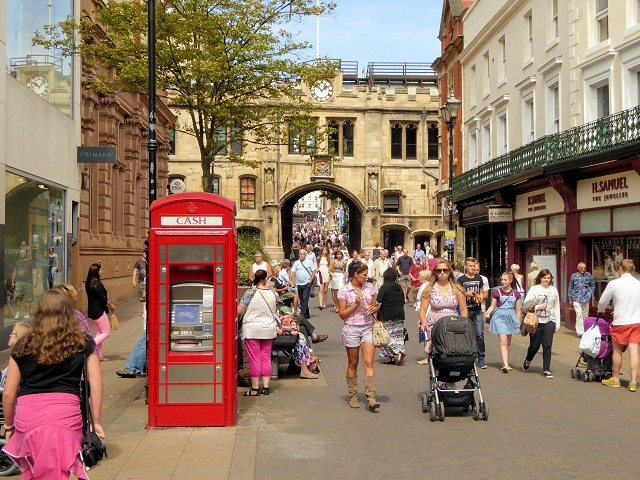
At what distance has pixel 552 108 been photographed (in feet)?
79.7

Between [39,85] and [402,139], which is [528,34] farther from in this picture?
[402,139]

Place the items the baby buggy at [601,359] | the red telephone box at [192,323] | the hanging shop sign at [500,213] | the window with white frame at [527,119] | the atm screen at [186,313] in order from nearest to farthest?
the red telephone box at [192,323]
the atm screen at [186,313]
the baby buggy at [601,359]
the window with white frame at [527,119]
the hanging shop sign at [500,213]

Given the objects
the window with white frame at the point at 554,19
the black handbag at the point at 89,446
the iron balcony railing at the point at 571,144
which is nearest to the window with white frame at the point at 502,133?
the iron balcony railing at the point at 571,144

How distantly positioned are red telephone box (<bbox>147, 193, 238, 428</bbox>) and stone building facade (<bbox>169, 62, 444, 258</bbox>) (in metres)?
47.2

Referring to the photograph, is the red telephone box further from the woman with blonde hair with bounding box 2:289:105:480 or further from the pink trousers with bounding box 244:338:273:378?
the woman with blonde hair with bounding box 2:289:105:480

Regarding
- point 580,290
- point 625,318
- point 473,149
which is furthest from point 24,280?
point 473,149

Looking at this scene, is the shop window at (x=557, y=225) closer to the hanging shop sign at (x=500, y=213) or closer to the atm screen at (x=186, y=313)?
the hanging shop sign at (x=500, y=213)

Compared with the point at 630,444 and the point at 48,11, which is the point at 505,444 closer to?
the point at 630,444

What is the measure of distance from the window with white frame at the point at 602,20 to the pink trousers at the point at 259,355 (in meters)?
13.6

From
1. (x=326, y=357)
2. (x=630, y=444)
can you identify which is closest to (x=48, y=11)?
(x=326, y=357)

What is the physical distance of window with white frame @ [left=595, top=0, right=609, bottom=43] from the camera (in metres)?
20.8

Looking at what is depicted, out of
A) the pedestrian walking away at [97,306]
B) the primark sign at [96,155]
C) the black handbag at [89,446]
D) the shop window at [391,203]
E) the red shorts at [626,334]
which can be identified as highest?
the shop window at [391,203]

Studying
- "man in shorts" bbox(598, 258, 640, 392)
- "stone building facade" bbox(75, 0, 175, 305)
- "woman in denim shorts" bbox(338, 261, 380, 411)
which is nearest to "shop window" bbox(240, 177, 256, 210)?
"stone building facade" bbox(75, 0, 175, 305)

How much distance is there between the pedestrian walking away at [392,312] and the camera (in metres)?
14.9
